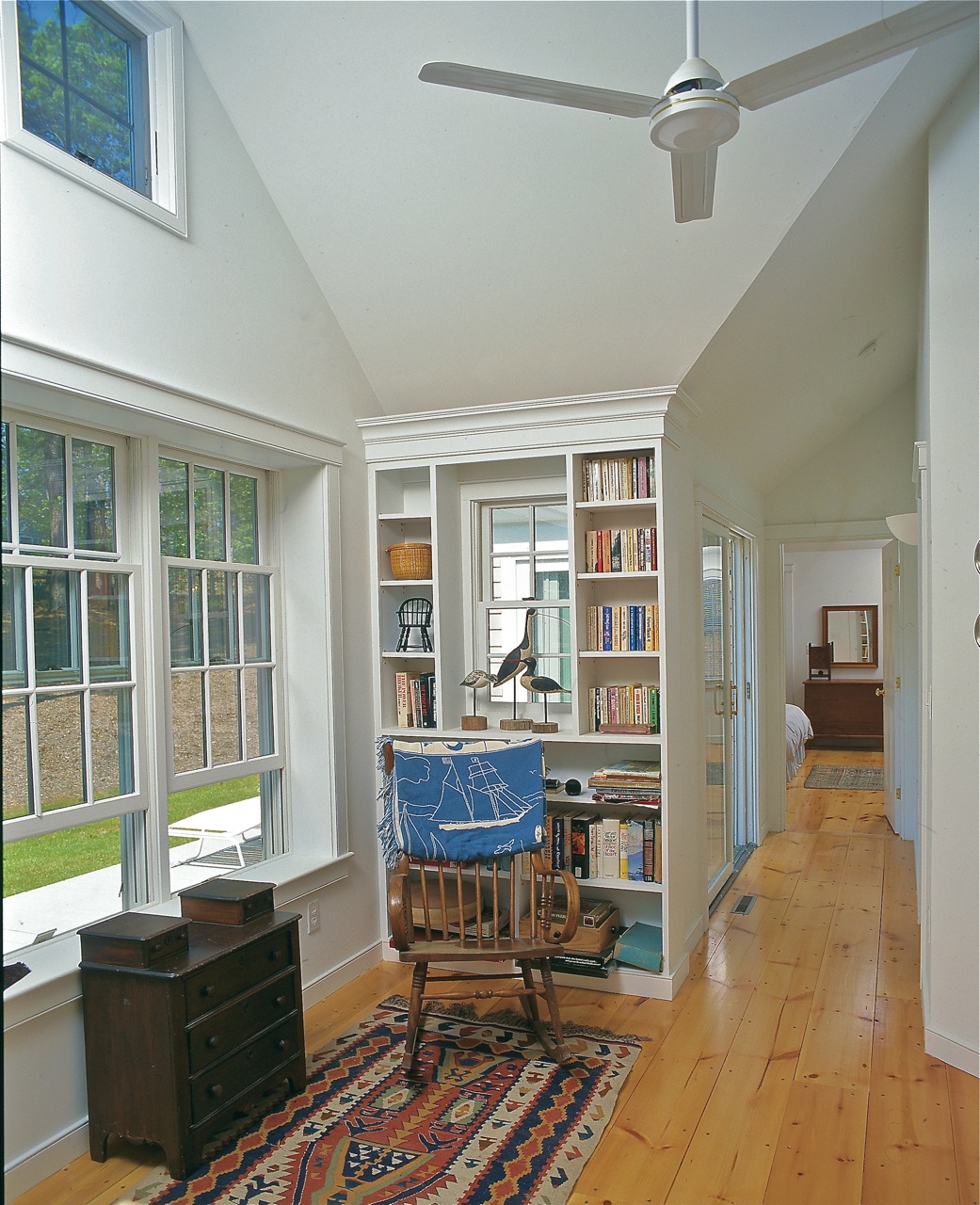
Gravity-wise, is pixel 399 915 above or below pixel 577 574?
below

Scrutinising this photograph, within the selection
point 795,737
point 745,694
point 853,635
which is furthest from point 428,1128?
point 853,635

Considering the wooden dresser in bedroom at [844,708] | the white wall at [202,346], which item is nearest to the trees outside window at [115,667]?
the white wall at [202,346]

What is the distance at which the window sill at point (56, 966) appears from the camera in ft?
8.07

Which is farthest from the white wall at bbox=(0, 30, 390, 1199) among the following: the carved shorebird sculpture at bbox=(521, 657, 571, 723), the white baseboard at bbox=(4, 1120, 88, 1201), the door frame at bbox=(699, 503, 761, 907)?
the door frame at bbox=(699, 503, 761, 907)

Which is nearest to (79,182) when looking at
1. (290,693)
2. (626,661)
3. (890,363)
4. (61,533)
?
(61,533)

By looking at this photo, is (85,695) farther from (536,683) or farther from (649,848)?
(649,848)

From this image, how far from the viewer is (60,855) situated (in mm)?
2832

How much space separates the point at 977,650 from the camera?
3.04 m

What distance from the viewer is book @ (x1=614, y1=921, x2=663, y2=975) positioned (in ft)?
12.1

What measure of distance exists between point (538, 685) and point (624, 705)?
37 cm

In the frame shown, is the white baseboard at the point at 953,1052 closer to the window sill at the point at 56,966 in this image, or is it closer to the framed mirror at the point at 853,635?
the window sill at the point at 56,966

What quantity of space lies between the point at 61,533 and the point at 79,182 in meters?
1.00

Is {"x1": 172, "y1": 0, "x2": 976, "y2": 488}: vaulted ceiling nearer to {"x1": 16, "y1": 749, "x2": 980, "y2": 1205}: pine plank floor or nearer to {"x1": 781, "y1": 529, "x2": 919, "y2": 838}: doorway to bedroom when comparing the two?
{"x1": 16, "y1": 749, "x2": 980, "y2": 1205}: pine plank floor

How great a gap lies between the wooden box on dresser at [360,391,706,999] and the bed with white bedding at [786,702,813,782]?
377 cm
